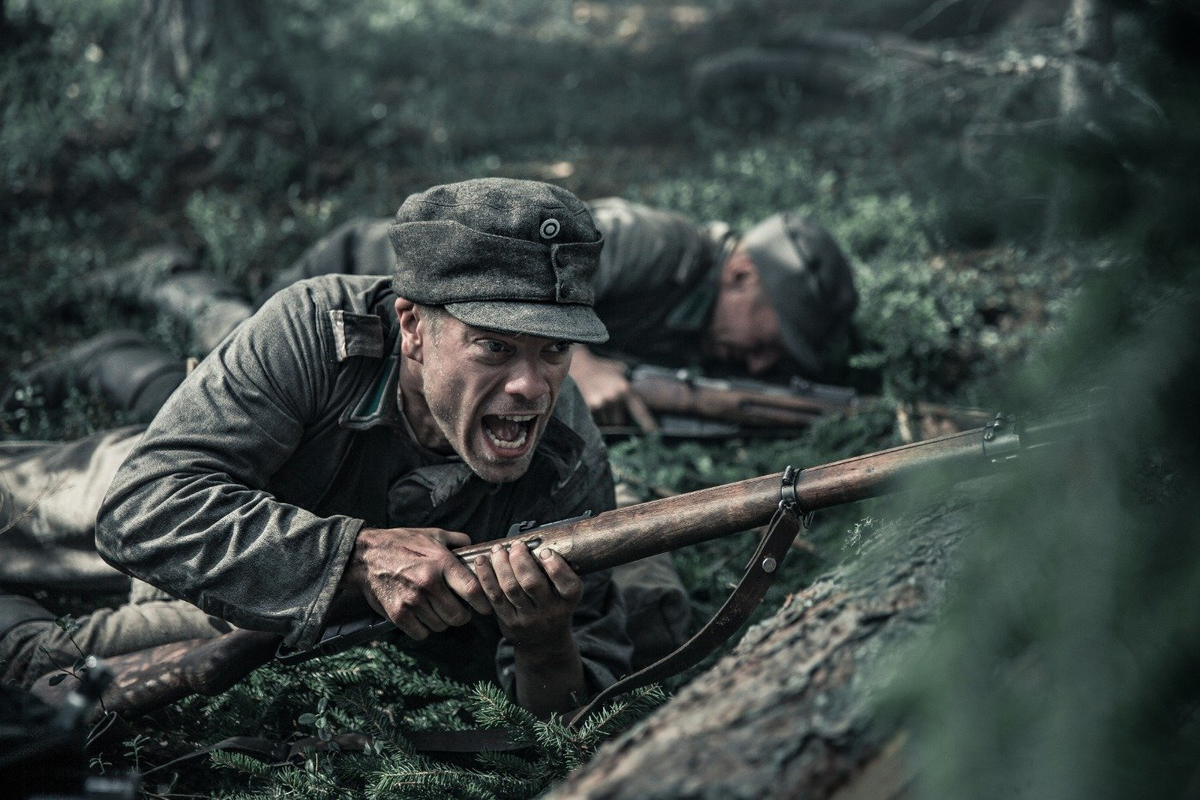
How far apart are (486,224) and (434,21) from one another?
854 centimetres

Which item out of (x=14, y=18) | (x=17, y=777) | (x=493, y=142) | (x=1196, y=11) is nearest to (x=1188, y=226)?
(x=1196, y=11)

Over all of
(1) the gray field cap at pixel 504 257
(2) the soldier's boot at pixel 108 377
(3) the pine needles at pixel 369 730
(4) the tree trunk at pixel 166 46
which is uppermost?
(4) the tree trunk at pixel 166 46

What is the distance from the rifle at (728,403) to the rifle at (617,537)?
260cm

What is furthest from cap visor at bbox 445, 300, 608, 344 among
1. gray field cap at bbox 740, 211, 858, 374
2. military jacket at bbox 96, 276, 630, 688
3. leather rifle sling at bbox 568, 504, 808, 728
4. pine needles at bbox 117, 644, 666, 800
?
gray field cap at bbox 740, 211, 858, 374

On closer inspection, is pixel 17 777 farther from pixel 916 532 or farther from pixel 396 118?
pixel 396 118

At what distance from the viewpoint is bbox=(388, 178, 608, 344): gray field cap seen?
291cm

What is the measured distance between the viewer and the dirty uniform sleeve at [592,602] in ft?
11.0

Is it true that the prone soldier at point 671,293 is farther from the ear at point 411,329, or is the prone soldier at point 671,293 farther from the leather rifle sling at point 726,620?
the leather rifle sling at point 726,620

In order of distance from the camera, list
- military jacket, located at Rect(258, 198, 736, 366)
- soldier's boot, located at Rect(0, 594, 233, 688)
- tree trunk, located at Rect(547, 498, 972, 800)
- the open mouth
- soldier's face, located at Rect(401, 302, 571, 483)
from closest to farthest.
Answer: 1. tree trunk, located at Rect(547, 498, 972, 800)
2. soldier's face, located at Rect(401, 302, 571, 483)
3. the open mouth
4. soldier's boot, located at Rect(0, 594, 233, 688)
5. military jacket, located at Rect(258, 198, 736, 366)

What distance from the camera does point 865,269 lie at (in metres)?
6.41

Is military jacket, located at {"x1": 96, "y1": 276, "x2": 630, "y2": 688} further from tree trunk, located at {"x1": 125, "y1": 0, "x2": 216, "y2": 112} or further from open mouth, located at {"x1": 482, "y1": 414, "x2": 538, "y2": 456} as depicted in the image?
tree trunk, located at {"x1": 125, "y1": 0, "x2": 216, "y2": 112}

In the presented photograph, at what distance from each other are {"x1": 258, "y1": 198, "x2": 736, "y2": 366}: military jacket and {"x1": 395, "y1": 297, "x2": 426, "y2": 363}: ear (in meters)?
1.92

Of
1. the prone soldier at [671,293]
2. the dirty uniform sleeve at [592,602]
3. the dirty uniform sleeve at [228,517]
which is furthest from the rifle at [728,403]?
the dirty uniform sleeve at [228,517]

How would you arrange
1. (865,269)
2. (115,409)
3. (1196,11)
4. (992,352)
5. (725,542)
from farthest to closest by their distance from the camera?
1. (865,269)
2. (992,352)
3. (115,409)
4. (725,542)
5. (1196,11)
